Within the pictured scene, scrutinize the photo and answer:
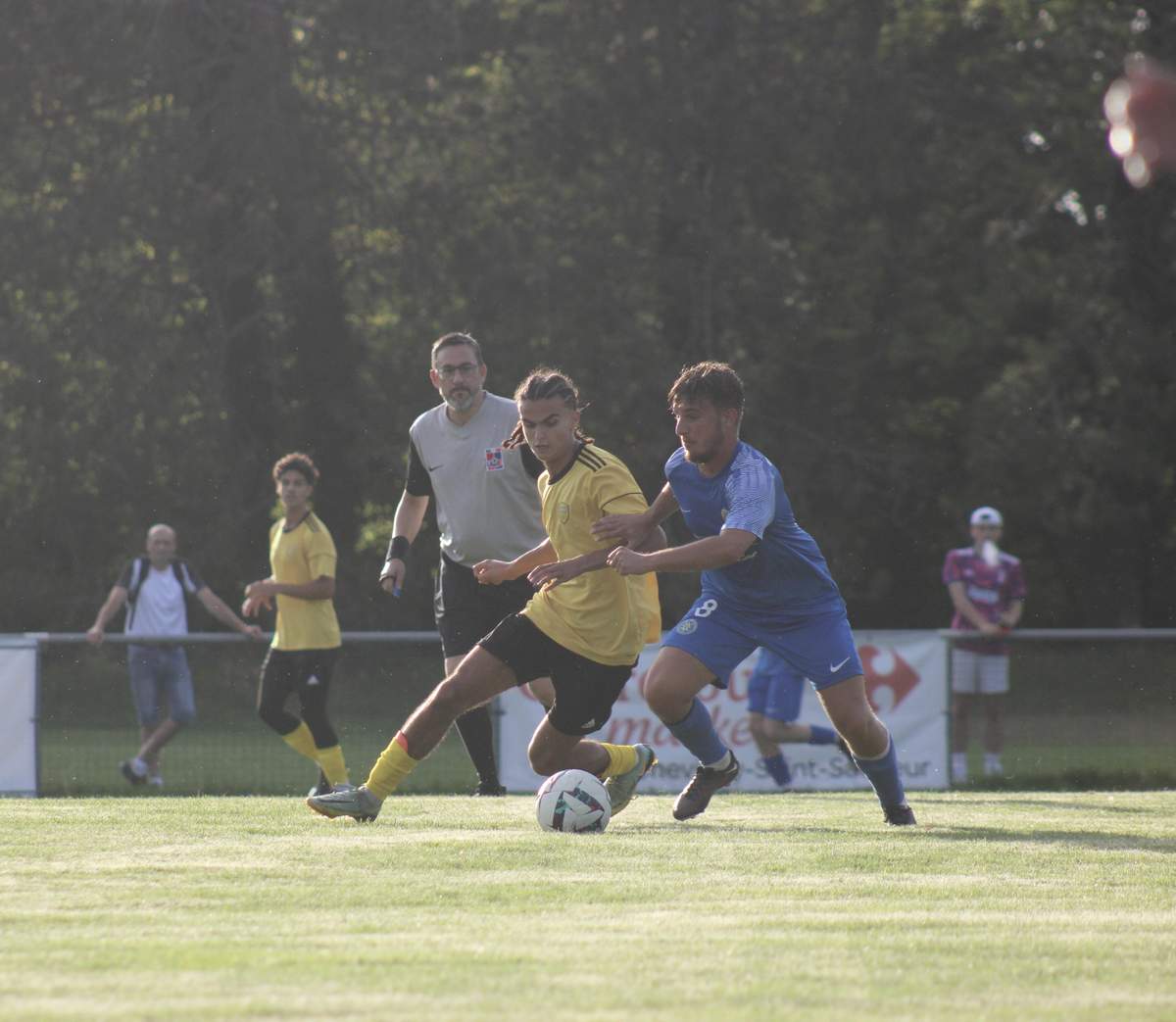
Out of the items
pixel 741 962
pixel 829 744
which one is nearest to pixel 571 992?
pixel 741 962

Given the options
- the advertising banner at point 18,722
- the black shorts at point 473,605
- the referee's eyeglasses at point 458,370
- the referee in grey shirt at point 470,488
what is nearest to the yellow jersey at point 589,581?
the referee in grey shirt at point 470,488

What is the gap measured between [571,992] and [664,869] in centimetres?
235

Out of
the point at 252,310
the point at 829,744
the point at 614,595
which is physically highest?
the point at 252,310

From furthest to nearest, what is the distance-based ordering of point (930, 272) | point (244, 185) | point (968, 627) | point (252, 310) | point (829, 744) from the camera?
point (930, 272)
point (252, 310)
point (244, 185)
point (968, 627)
point (829, 744)

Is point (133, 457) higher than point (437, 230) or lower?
lower

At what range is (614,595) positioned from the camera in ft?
26.6

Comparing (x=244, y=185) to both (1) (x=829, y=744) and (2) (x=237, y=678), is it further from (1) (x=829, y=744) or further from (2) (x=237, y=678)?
(1) (x=829, y=744)

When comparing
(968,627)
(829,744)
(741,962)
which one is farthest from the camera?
(968,627)

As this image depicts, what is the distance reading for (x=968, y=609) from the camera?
14867 mm

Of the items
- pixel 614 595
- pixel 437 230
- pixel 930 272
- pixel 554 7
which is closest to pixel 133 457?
pixel 437 230

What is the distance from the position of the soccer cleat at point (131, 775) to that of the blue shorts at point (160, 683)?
29 centimetres

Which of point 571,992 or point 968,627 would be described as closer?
point 571,992

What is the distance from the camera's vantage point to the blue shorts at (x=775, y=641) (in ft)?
27.3

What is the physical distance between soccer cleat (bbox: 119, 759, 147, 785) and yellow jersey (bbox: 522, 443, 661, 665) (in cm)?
644
